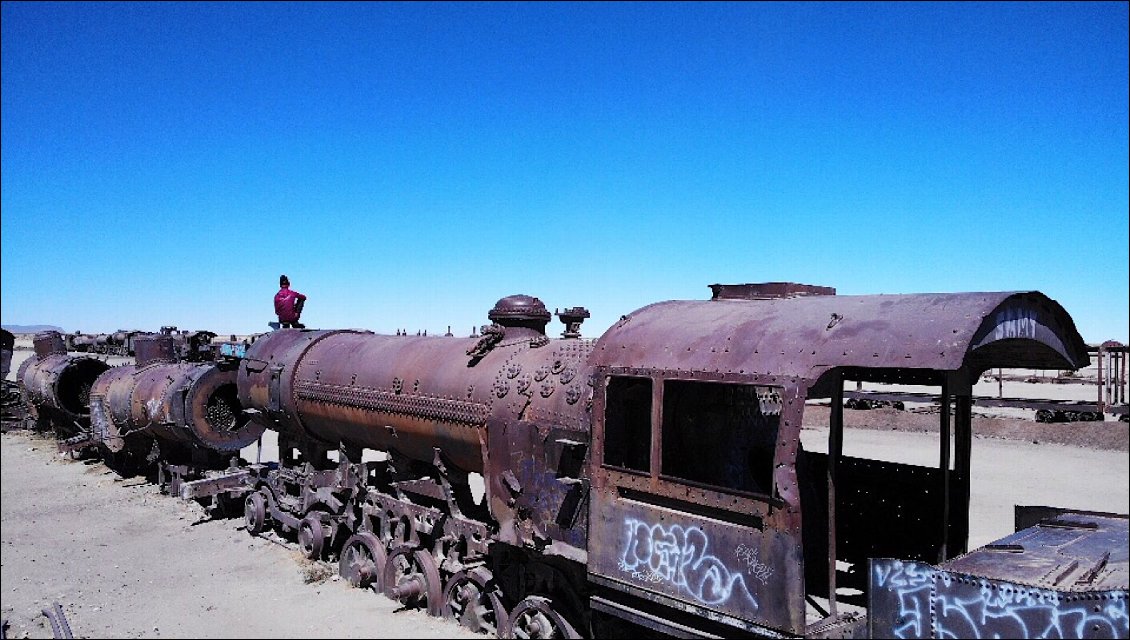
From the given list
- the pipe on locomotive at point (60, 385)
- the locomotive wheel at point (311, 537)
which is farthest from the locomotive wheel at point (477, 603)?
the pipe on locomotive at point (60, 385)

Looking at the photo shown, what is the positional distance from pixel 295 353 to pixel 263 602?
3718mm

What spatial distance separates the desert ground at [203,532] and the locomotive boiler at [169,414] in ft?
2.84

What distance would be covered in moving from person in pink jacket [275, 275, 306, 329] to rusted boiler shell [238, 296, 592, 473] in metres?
0.86

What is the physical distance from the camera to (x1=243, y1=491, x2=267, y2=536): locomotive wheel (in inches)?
494

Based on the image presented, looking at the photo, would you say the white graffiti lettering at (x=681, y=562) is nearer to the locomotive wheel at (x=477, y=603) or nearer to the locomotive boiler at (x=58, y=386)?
the locomotive wheel at (x=477, y=603)

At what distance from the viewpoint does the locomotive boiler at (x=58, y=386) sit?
2198 centimetres

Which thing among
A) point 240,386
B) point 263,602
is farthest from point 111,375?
point 263,602

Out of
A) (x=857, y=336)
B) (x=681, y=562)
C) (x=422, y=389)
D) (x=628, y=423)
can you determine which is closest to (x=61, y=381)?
(x=422, y=389)

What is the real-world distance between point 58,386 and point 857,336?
23.9 metres

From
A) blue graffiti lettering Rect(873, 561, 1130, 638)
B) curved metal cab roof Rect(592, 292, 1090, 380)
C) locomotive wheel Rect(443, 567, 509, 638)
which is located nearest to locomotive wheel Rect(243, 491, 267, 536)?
locomotive wheel Rect(443, 567, 509, 638)

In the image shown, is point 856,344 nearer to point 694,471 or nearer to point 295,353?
point 694,471

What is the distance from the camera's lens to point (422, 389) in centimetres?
888

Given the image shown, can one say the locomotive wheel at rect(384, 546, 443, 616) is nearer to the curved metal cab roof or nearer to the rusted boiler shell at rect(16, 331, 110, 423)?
the curved metal cab roof

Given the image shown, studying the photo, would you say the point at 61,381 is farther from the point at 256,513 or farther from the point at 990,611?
the point at 990,611
